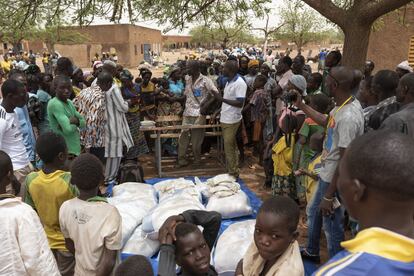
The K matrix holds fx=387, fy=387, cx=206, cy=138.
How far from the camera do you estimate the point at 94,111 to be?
4961 millimetres

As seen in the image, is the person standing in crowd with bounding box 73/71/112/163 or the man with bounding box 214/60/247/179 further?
the man with bounding box 214/60/247/179

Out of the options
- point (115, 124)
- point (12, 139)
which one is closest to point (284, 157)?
point (115, 124)

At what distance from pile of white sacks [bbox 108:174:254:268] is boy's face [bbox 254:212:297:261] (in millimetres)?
1281

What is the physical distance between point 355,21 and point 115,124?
321 cm

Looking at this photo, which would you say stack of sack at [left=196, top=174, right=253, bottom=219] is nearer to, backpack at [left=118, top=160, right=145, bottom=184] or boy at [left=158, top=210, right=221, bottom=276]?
backpack at [left=118, top=160, right=145, bottom=184]

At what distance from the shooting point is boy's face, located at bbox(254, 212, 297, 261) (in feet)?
6.54

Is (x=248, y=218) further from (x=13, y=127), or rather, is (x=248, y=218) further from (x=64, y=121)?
Answer: (x=13, y=127)

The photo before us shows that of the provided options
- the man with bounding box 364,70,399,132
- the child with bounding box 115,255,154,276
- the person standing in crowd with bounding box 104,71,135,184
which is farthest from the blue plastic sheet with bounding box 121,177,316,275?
the child with bounding box 115,255,154,276

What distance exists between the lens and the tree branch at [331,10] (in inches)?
183

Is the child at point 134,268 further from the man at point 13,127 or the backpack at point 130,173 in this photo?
the backpack at point 130,173

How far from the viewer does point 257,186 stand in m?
5.75

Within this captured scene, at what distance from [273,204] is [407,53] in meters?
13.3

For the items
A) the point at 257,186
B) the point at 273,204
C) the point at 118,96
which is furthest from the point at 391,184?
the point at 257,186

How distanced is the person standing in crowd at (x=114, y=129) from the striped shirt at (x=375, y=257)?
426 cm
